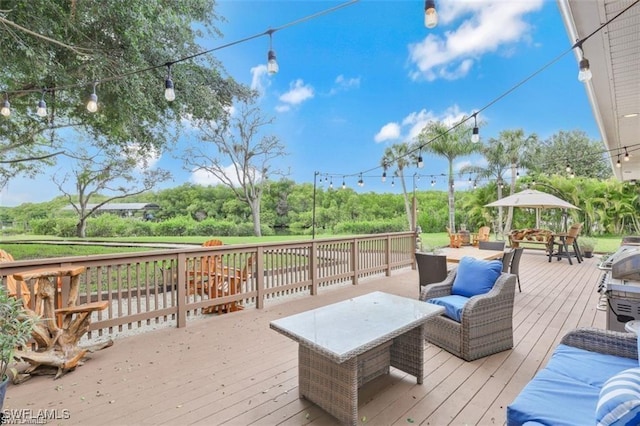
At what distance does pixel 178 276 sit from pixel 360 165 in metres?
25.2

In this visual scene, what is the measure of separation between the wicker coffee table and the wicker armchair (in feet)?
1.40

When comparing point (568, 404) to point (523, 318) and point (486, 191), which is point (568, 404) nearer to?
point (523, 318)

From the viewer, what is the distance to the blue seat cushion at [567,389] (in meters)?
1.30

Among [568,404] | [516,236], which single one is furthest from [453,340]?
[516,236]

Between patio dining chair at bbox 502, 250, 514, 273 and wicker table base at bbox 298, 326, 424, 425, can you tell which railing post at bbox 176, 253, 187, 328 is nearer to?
wicker table base at bbox 298, 326, 424, 425

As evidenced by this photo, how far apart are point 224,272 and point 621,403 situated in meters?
4.91

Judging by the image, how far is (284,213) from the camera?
21469 millimetres

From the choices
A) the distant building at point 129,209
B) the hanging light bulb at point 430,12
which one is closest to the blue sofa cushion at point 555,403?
the hanging light bulb at point 430,12

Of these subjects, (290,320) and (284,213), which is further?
(284,213)

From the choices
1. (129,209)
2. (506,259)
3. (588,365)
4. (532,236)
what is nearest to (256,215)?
(129,209)

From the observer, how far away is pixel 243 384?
7.79 ft

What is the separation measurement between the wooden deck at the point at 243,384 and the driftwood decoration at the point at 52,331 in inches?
4.1

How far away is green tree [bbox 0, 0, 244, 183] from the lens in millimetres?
4629

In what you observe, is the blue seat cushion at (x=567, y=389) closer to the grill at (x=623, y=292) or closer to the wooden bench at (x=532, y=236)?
the grill at (x=623, y=292)
